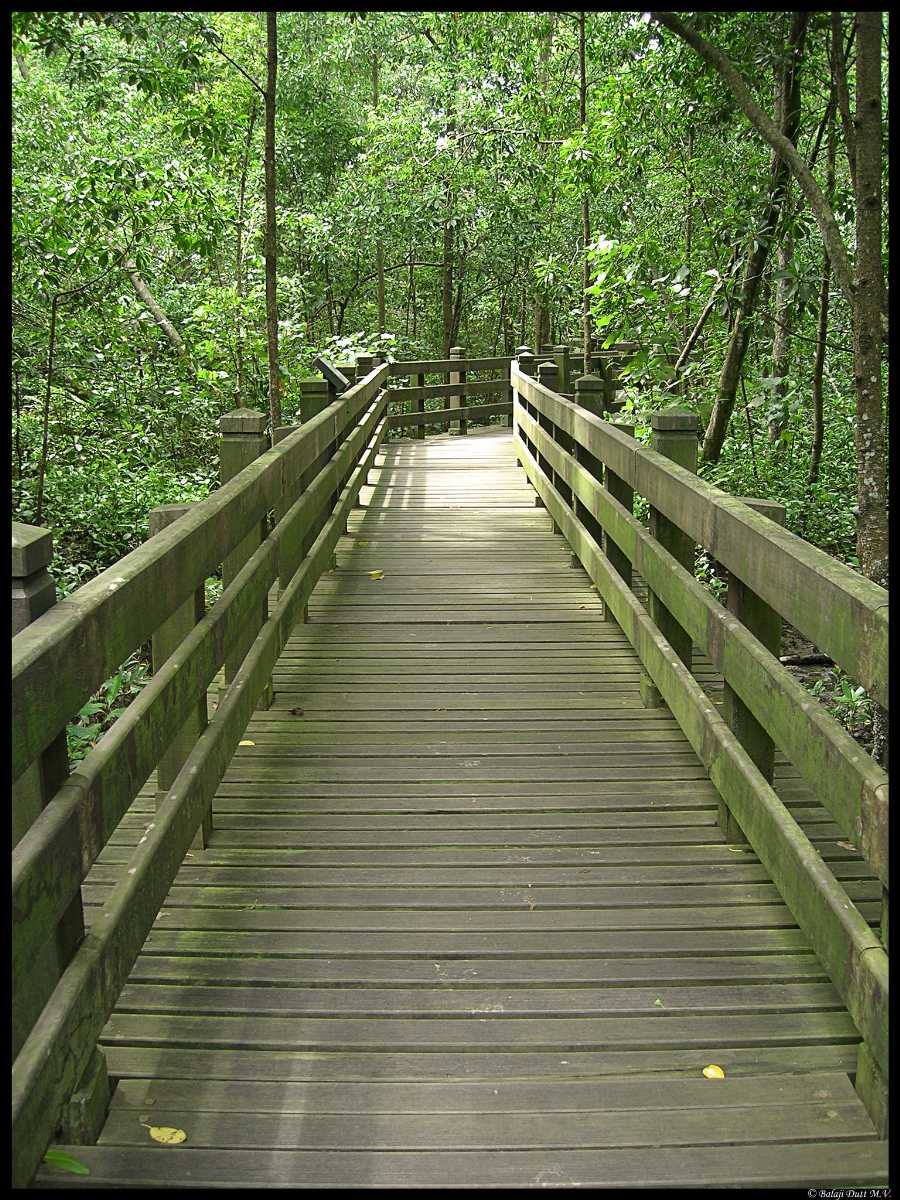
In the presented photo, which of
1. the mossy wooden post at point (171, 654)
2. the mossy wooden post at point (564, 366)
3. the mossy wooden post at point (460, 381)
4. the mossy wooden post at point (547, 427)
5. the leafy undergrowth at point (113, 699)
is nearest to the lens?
the mossy wooden post at point (171, 654)

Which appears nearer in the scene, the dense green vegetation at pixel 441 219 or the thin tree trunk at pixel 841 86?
the thin tree trunk at pixel 841 86

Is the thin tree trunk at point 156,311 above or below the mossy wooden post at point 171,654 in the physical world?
above

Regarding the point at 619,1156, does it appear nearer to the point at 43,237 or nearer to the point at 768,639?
the point at 768,639

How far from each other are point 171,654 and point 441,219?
1820 centimetres

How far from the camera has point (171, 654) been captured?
12.0ft

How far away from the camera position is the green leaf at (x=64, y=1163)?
2219 millimetres

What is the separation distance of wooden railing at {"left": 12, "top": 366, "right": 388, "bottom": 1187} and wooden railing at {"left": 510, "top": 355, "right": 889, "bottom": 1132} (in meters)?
1.55

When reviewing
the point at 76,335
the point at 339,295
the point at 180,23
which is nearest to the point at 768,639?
the point at 180,23

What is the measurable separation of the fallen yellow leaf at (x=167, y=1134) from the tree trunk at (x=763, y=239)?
7.56m

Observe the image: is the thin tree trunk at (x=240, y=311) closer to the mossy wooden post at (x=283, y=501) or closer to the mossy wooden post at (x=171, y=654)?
the mossy wooden post at (x=283, y=501)

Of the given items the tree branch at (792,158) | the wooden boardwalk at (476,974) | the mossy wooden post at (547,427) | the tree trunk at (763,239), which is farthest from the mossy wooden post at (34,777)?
the tree trunk at (763,239)

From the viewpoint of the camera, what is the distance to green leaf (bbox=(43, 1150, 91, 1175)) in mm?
2219

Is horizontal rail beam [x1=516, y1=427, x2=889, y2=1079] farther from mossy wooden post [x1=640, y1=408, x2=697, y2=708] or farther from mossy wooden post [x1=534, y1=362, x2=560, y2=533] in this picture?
mossy wooden post [x1=534, y1=362, x2=560, y2=533]

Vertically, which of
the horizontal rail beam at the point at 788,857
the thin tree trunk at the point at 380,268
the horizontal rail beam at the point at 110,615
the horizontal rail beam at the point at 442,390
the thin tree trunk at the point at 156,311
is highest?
the thin tree trunk at the point at 380,268
